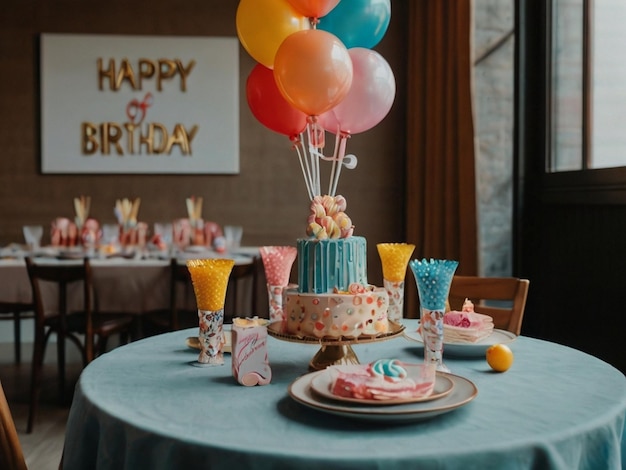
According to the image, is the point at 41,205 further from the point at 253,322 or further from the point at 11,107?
the point at 253,322

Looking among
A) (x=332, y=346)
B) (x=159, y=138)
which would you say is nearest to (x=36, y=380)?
(x=332, y=346)

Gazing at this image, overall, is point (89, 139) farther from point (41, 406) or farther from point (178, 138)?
point (41, 406)

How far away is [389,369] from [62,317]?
248cm

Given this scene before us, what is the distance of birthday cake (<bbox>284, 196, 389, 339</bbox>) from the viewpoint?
4.34 feet

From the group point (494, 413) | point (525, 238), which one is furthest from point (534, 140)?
point (494, 413)

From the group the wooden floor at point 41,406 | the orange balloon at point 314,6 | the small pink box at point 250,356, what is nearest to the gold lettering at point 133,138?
the wooden floor at point 41,406

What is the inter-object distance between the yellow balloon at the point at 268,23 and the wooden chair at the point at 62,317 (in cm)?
162

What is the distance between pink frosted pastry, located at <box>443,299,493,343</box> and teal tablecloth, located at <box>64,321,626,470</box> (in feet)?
0.38

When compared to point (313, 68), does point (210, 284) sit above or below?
below

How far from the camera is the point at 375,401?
41.2 inches

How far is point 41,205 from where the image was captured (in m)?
5.08

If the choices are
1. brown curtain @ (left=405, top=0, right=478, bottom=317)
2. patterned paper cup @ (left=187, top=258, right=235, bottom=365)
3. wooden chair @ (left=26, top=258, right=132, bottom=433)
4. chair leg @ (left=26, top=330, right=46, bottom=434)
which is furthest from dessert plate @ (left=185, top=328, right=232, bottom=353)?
brown curtain @ (left=405, top=0, right=478, bottom=317)

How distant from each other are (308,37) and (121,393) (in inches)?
35.4

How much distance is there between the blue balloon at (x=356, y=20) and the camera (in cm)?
178
